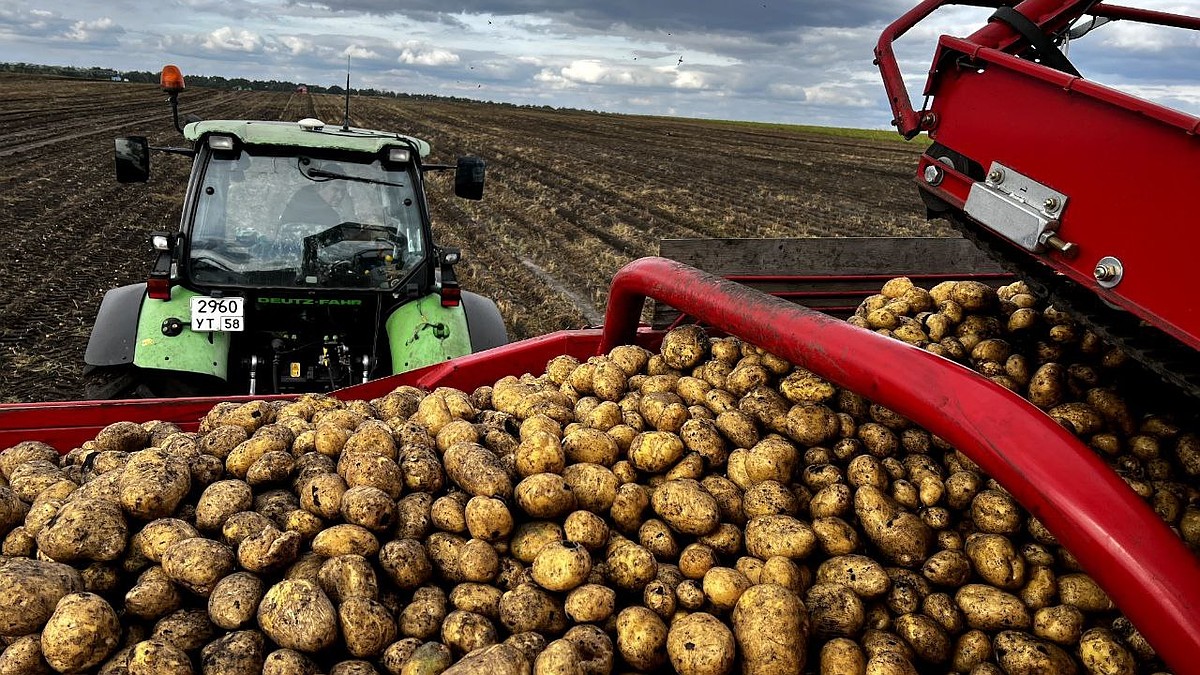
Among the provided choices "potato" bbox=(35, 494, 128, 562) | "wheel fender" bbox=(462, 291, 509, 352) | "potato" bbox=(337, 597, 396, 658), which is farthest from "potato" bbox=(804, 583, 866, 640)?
A: "wheel fender" bbox=(462, 291, 509, 352)

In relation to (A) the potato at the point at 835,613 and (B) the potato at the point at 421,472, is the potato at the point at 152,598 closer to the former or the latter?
(B) the potato at the point at 421,472

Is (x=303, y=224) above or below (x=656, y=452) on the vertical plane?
above

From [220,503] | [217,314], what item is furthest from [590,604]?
[217,314]

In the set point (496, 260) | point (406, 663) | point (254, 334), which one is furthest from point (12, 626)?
point (496, 260)

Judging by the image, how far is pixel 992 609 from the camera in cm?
202

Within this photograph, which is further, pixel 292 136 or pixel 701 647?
pixel 292 136

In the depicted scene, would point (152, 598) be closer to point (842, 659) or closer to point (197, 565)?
point (197, 565)

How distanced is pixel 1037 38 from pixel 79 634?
138 inches

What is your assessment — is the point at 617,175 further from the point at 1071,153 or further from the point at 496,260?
the point at 1071,153

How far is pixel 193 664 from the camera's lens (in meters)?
1.82

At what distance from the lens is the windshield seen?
4383mm

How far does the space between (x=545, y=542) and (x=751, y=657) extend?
0.61 m

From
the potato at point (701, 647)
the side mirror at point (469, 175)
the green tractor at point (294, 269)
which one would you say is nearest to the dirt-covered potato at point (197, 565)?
the potato at point (701, 647)

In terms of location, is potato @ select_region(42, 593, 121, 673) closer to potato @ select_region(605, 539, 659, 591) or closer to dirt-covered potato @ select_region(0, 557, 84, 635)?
dirt-covered potato @ select_region(0, 557, 84, 635)
